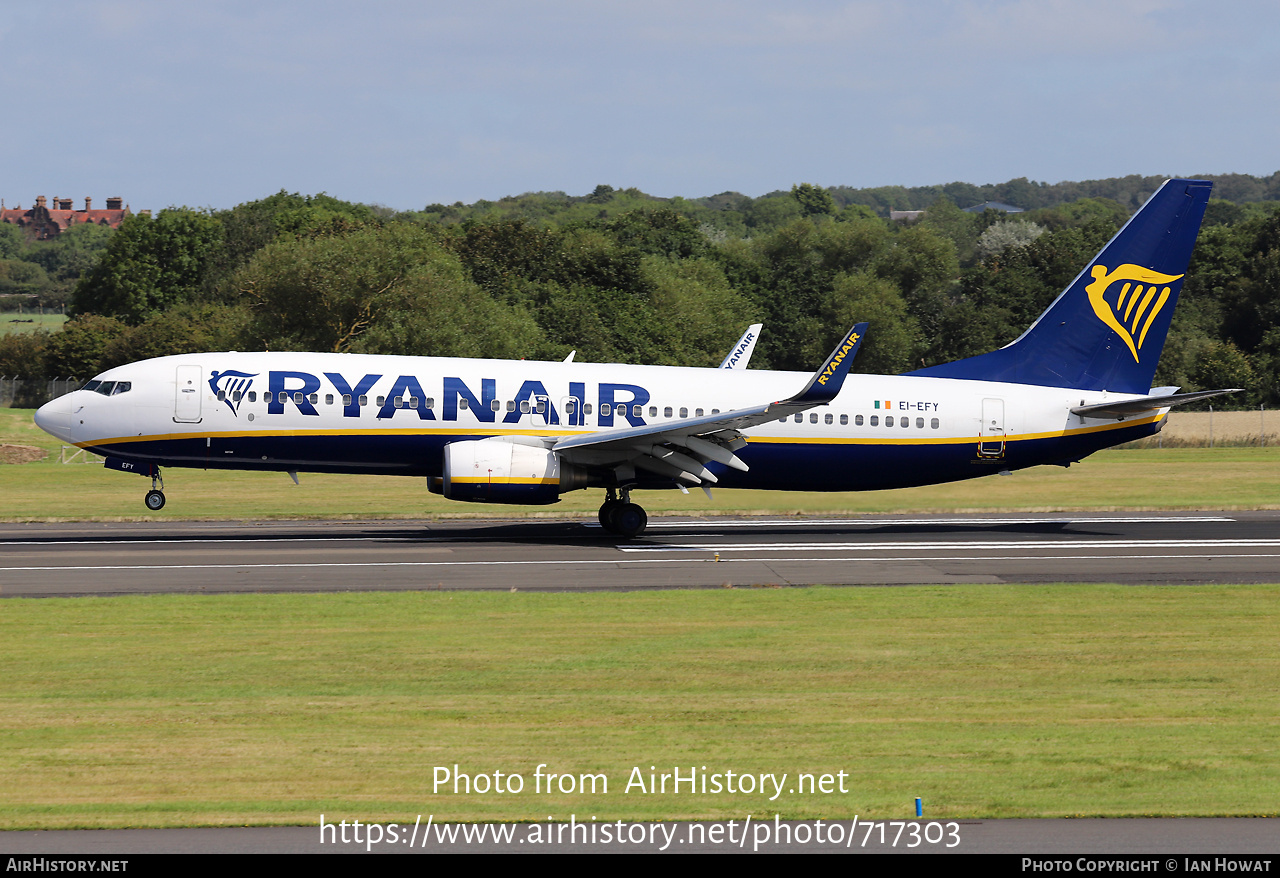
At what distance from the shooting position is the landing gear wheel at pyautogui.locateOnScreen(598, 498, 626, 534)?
108 feet

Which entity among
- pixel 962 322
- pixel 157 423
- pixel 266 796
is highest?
pixel 962 322

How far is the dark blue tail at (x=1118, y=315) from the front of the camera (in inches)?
1409

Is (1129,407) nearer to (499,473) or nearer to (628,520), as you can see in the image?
(628,520)

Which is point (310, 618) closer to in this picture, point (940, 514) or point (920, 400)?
point (920, 400)

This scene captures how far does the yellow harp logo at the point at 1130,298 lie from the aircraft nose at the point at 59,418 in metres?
28.1

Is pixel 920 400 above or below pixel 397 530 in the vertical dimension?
above

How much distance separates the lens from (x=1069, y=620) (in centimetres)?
2092

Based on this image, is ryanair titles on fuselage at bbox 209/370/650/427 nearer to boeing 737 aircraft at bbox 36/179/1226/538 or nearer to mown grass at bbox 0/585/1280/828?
boeing 737 aircraft at bbox 36/179/1226/538

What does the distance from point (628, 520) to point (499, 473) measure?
166 inches

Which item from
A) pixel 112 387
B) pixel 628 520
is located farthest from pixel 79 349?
pixel 628 520

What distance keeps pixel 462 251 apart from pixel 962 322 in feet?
147

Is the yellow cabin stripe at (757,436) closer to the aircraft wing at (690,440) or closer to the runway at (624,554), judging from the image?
the aircraft wing at (690,440)

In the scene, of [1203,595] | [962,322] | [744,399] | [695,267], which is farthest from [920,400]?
[695,267]

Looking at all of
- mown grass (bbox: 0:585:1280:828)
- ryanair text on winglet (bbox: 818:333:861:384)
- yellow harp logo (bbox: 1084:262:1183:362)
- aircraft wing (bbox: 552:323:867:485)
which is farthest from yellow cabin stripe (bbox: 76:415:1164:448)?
mown grass (bbox: 0:585:1280:828)
